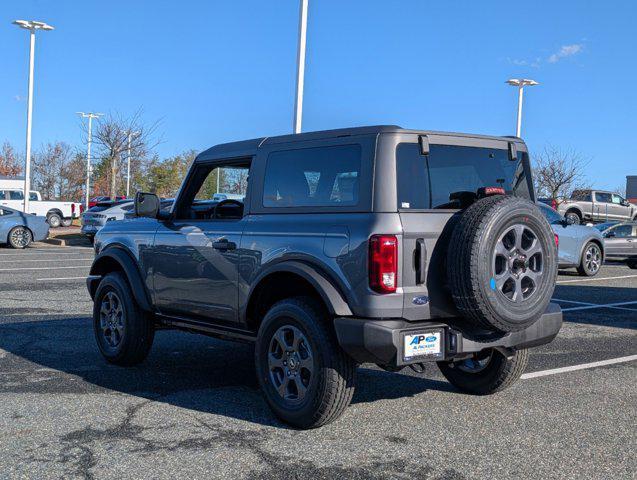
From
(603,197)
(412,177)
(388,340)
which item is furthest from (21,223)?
(603,197)

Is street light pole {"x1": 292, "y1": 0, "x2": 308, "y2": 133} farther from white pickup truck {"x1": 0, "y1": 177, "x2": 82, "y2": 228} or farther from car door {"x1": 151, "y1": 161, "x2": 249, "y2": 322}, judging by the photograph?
white pickup truck {"x1": 0, "y1": 177, "x2": 82, "y2": 228}

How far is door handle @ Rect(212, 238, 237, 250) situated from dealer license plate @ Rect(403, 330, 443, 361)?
157cm

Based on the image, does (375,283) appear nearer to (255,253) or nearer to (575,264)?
(255,253)

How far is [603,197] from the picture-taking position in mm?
35656

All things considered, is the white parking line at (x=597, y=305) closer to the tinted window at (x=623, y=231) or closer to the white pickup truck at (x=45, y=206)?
the tinted window at (x=623, y=231)

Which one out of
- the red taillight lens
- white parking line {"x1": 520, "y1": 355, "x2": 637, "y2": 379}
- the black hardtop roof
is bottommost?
white parking line {"x1": 520, "y1": 355, "x2": 637, "y2": 379}

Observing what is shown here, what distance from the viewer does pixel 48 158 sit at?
6725 cm

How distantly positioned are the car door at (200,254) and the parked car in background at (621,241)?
51.4 ft

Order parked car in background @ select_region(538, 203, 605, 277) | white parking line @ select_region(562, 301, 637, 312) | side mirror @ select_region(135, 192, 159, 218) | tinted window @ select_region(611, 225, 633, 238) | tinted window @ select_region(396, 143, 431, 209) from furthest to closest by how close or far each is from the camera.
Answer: tinted window @ select_region(611, 225, 633, 238)
parked car in background @ select_region(538, 203, 605, 277)
white parking line @ select_region(562, 301, 637, 312)
side mirror @ select_region(135, 192, 159, 218)
tinted window @ select_region(396, 143, 431, 209)

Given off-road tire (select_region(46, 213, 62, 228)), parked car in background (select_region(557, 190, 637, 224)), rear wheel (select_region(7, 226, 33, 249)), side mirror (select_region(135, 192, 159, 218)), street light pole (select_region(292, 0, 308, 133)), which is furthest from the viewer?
off-road tire (select_region(46, 213, 62, 228))

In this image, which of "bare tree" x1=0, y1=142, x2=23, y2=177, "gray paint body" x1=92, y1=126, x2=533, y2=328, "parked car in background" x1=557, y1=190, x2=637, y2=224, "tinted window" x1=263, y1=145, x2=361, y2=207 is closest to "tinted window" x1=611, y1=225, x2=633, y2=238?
"parked car in background" x1=557, y1=190, x2=637, y2=224

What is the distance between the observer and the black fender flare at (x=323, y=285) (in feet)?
15.0

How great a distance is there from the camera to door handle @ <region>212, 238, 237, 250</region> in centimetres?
545

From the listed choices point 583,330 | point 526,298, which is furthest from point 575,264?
point 526,298
